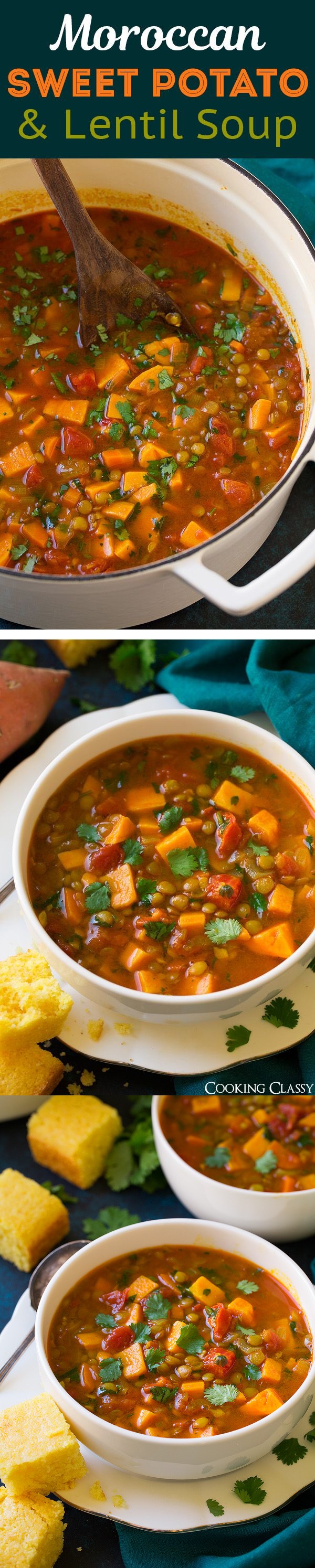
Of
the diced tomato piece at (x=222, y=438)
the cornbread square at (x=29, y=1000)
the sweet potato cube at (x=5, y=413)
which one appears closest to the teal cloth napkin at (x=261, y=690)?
the cornbread square at (x=29, y=1000)

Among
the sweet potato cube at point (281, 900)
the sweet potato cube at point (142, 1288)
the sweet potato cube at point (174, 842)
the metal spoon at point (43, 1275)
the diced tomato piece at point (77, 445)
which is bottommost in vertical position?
the metal spoon at point (43, 1275)

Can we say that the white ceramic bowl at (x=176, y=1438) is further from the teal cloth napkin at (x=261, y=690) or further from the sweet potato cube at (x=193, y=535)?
the sweet potato cube at (x=193, y=535)

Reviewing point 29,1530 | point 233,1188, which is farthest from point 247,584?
point 29,1530

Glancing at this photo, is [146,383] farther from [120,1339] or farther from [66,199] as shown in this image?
[120,1339]

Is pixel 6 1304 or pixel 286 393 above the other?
pixel 286 393
